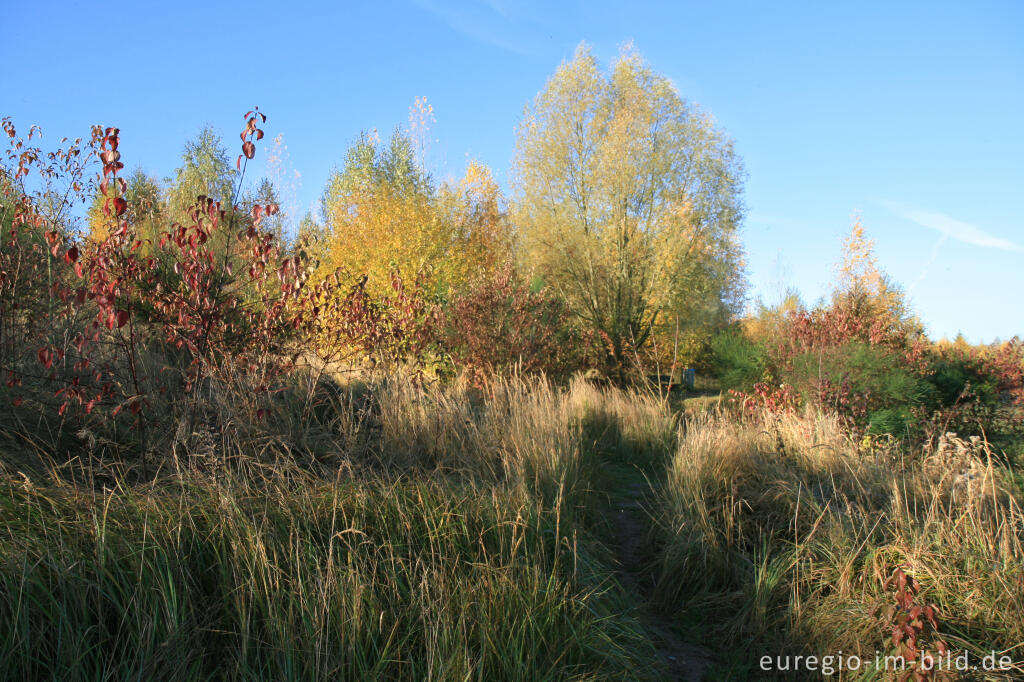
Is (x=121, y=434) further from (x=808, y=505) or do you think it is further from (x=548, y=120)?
(x=548, y=120)

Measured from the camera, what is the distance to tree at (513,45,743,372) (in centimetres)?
1698

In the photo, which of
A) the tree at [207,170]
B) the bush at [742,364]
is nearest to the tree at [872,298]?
the bush at [742,364]

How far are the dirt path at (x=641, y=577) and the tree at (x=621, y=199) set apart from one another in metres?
11.0

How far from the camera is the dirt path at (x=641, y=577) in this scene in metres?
3.49

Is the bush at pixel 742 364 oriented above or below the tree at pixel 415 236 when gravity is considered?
below

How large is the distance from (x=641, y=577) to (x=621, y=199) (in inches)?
540

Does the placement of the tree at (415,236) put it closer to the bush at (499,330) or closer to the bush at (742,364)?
the bush at (499,330)

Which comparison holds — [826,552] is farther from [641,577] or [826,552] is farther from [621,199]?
[621,199]

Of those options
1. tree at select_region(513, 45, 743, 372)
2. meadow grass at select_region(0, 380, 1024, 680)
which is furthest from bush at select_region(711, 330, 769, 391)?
meadow grass at select_region(0, 380, 1024, 680)

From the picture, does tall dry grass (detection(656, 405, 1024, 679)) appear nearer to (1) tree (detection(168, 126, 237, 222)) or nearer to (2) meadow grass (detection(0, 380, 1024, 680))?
(2) meadow grass (detection(0, 380, 1024, 680))

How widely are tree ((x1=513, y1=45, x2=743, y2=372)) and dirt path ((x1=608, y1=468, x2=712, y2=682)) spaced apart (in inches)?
432

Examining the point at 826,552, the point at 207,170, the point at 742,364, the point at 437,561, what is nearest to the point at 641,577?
the point at 826,552

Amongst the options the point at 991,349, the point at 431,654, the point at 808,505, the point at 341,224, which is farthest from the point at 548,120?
the point at 431,654

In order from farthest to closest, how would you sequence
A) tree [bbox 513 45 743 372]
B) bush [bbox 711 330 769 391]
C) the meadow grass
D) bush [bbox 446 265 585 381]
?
tree [bbox 513 45 743 372], bush [bbox 711 330 769 391], bush [bbox 446 265 585 381], the meadow grass
